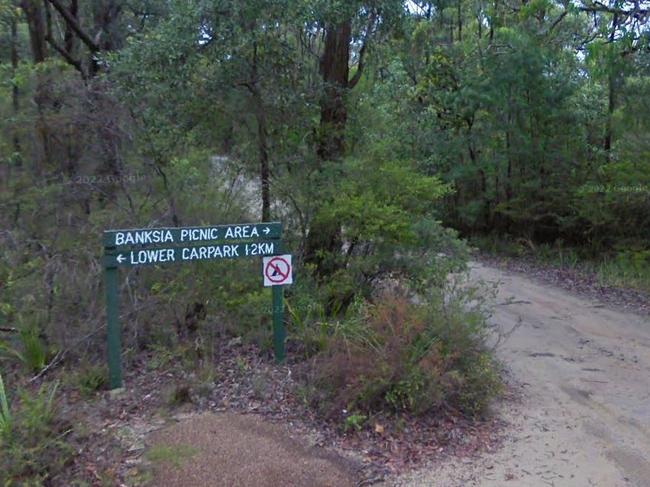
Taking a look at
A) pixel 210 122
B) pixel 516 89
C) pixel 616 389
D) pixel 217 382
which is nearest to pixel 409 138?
pixel 516 89

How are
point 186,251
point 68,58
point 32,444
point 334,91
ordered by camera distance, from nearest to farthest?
point 32,444
point 186,251
point 334,91
point 68,58

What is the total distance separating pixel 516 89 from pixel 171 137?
1295 cm

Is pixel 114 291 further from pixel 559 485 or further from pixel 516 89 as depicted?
pixel 516 89

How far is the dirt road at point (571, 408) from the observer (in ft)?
18.5

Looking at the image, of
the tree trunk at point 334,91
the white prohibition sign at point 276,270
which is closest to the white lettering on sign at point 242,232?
the white prohibition sign at point 276,270

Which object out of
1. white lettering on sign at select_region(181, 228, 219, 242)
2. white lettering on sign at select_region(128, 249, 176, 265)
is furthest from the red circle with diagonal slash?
white lettering on sign at select_region(128, 249, 176, 265)

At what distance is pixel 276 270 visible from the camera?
7.24m

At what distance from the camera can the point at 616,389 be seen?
7.93 meters

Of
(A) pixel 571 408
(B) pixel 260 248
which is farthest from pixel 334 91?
(A) pixel 571 408

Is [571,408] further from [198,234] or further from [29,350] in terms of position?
[29,350]

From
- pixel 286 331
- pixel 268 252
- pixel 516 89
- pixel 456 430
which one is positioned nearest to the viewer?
pixel 456 430

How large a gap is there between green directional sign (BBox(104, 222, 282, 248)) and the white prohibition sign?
224 mm

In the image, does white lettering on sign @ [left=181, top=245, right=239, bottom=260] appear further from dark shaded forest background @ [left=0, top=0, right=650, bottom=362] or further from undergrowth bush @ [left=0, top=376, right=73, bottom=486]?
A: undergrowth bush @ [left=0, top=376, right=73, bottom=486]

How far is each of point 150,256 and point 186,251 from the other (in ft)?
1.12
